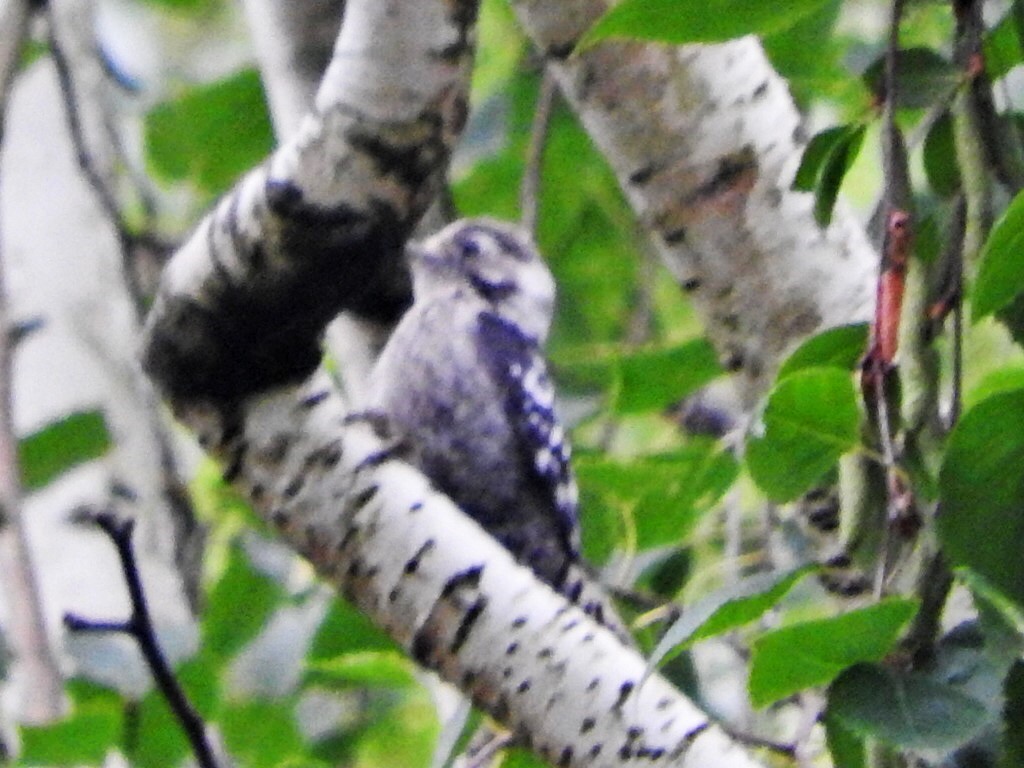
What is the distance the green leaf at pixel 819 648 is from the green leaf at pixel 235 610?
123 cm

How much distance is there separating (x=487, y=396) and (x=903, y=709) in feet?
5.92

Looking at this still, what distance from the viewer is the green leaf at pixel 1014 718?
1040mm

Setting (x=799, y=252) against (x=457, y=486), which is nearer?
(x=799, y=252)

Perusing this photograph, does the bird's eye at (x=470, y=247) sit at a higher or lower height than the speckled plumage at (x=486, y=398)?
higher

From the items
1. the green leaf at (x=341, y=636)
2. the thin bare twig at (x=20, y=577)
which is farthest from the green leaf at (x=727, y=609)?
the green leaf at (x=341, y=636)

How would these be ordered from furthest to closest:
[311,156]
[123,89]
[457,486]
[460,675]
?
[123,89], [457,486], [460,675], [311,156]

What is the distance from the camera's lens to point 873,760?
3.67ft

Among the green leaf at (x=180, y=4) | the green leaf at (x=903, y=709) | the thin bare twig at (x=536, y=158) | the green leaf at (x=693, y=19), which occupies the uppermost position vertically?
the green leaf at (x=180, y=4)

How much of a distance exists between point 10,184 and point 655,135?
1.58 metres

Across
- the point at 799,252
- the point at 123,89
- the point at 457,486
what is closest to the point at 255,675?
the point at 457,486

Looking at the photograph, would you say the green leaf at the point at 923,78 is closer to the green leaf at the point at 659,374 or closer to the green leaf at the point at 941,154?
the green leaf at the point at 941,154

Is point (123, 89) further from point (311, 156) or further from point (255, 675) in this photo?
point (311, 156)

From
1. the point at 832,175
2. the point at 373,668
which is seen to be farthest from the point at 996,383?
the point at 373,668

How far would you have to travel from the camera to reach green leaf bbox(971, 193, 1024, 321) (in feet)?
3.15
